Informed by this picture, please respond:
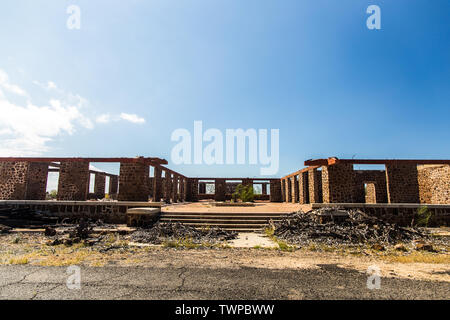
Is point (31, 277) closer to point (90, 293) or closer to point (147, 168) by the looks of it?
point (90, 293)

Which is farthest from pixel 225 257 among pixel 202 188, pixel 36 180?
pixel 202 188

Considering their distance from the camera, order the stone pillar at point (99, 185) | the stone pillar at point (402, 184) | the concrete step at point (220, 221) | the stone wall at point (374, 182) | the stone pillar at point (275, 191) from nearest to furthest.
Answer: the concrete step at point (220, 221) < the stone pillar at point (402, 184) < the stone wall at point (374, 182) < the stone pillar at point (99, 185) < the stone pillar at point (275, 191)

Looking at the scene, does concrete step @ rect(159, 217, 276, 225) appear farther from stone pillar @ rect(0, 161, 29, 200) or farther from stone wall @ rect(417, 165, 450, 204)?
stone wall @ rect(417, 165, 450, 204)

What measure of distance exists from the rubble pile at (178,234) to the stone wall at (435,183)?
15.8m

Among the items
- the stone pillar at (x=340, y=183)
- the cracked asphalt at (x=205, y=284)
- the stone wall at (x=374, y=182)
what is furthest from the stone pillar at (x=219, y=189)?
the cracked asphalt at (x=205, y=284)

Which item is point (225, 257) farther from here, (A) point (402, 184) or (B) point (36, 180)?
(B) point (36, 180)

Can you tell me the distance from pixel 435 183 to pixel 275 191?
13393mm

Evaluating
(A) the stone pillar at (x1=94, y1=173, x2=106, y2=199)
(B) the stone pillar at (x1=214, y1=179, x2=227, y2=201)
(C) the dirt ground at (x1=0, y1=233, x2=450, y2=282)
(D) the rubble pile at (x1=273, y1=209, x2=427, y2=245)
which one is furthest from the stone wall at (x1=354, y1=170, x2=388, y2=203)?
(A) the stone pillar at (x1=94, y1=173, x2=106, y2=199)

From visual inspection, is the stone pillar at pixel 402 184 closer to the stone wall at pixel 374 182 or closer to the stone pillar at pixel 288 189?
the stone wall at pixel 374 182

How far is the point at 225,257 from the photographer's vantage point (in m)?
5.00

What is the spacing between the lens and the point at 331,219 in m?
7.91

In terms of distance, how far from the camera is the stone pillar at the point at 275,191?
25.7 meters

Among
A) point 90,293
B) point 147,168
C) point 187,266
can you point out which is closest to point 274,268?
point 187,266
